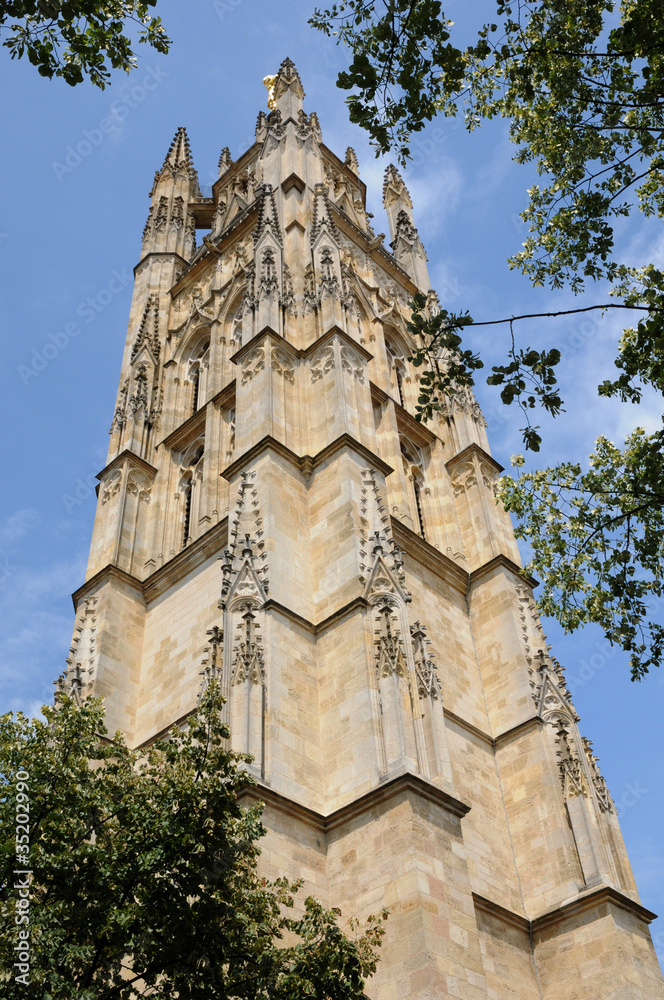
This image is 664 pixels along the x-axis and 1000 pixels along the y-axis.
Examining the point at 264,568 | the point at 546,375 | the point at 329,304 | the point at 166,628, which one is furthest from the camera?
the point at 329,304

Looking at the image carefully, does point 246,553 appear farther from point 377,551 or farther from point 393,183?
point 393,183

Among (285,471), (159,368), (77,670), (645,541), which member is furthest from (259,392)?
(645,541)

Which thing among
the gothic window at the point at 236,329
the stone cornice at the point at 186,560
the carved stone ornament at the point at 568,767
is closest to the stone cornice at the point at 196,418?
the gothic window at the point at 236,329

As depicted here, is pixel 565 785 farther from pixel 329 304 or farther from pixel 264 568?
pixel 329 304

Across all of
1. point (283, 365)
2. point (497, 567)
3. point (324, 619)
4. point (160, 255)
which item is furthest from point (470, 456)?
point (160, 255)

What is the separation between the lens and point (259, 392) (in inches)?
802

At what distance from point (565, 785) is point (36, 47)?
13.6 metres

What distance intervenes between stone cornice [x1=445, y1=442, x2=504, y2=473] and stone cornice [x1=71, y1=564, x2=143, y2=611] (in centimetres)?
809

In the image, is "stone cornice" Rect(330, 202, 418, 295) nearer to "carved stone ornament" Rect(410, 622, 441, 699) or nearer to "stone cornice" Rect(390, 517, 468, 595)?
"stone cornice" Rect(390, 517, 468, 595)

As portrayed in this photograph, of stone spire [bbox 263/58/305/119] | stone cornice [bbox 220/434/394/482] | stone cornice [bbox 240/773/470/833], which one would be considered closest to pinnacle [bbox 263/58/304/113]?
stone spire [bbox 263/58/305/119]

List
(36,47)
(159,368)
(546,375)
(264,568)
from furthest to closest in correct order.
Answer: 1. (159,368)
2. (264,568)
3. (546,375)
4. (36,47)

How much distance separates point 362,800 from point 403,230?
84.1 ft

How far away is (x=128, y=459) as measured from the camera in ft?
78.7

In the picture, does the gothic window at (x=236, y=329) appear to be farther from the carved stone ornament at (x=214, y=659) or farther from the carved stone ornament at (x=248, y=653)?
the carved stone ornament at (x=248, y=653)
